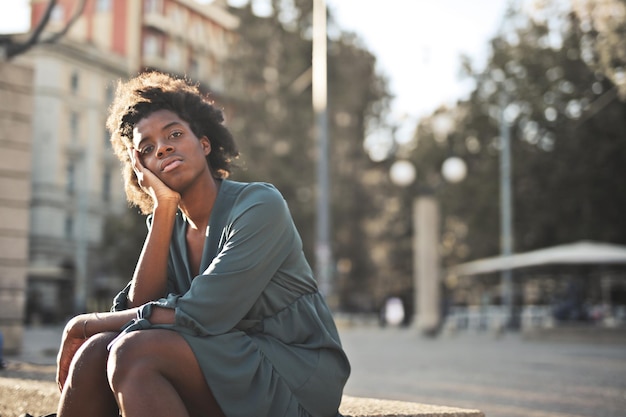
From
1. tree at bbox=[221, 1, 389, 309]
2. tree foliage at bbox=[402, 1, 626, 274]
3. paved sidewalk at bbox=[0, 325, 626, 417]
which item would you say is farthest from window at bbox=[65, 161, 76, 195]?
paved sidewalk at bbox=[0, 325, 626, 417]

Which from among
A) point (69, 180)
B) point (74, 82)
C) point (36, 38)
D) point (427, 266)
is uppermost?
point (74, 82)

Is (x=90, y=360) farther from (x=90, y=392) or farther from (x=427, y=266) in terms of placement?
(x=427, y=266)

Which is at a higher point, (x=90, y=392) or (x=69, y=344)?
(x=69, y=344)

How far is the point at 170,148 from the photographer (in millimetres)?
3111

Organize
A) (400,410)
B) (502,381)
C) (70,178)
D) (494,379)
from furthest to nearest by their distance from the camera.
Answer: (70,178), (494,379), (502,381), (400,410)

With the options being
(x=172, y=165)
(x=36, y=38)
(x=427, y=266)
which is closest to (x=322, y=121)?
(x=427, y=266)

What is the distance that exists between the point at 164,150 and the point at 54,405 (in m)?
1.42

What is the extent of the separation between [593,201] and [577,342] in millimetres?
12100

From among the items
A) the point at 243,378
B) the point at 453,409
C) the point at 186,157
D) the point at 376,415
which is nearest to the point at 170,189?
the point at 186,157

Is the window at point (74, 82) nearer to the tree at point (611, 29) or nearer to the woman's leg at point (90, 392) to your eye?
the tree at point (611, 29)

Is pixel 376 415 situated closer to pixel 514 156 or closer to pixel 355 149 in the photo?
pixel 514 156

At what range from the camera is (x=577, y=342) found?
20969mm

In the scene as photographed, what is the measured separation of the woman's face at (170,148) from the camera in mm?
3104

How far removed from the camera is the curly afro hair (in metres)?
3.20
